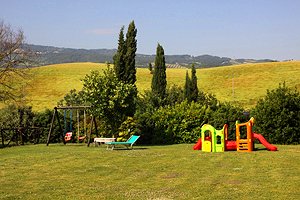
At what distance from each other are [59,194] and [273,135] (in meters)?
16.1

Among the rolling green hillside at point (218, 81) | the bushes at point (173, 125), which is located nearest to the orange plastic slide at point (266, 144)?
the bushes at point (173, 125)

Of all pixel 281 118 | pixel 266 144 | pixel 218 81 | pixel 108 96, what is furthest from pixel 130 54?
pixel 218 81

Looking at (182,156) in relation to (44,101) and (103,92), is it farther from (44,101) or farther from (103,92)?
(44,101)

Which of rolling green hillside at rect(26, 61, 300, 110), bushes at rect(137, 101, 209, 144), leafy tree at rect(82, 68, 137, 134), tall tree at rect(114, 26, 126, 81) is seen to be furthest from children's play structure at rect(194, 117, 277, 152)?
rolling green hillside at rect(26, 61, 300, 110)

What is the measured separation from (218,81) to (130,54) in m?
46.3

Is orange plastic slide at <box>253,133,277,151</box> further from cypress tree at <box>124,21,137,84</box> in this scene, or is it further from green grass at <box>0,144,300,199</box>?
cypress tree at <box>124,21,137,84</box>

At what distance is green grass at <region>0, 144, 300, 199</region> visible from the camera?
9719 millimetres

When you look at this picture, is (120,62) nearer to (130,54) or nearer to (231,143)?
(130,54)

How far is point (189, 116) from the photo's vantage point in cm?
2530

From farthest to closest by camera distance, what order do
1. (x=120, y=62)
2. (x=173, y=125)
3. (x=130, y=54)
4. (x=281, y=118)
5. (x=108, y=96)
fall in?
(x=130, y=54) < (x=120, y=62) < (x=173, y=125) < (x=108, y=96) < (x=281, y=118)

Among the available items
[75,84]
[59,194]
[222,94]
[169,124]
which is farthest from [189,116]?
[75,84]

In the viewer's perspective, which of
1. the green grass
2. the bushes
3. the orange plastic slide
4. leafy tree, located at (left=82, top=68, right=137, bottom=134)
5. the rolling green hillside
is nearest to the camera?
the green grass

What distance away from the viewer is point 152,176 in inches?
479

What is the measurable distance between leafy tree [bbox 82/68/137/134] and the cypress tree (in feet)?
12.6
